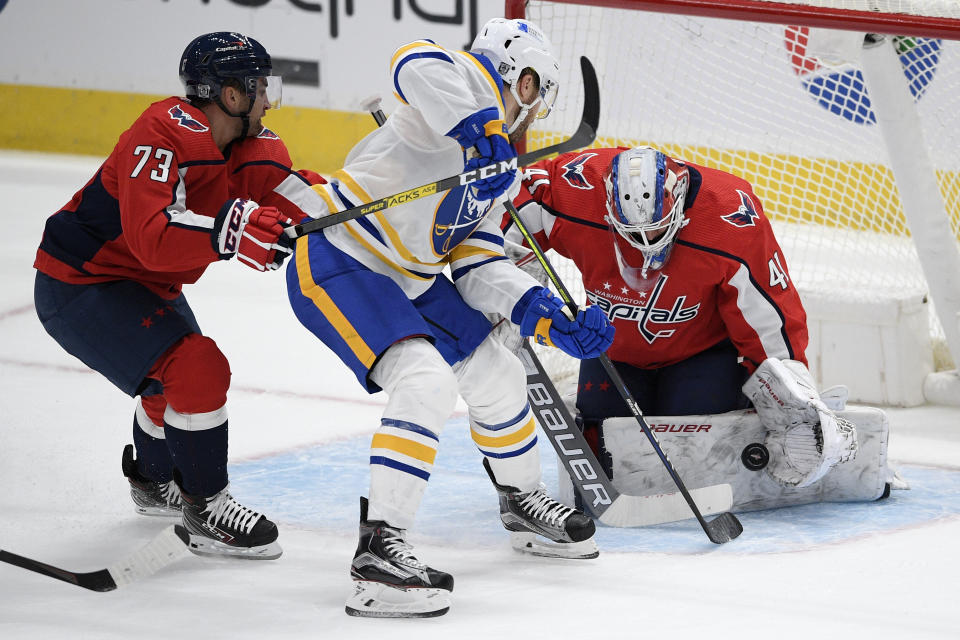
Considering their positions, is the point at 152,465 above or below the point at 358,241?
below

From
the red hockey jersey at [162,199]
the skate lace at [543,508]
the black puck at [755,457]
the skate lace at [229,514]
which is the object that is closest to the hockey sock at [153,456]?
the skate lace at [229,514]

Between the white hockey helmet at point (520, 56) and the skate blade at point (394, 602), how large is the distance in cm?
97

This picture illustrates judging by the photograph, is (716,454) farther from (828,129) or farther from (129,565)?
(828,129)

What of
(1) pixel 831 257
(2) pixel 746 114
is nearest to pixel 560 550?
(1) pixel 831 257

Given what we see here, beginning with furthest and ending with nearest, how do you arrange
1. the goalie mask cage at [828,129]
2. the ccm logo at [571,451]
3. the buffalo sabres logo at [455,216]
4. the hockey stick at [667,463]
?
the goalie mask cage at [828,129]
the ccm logo at [571,451]
the hockey stick at [667,463]
the buffalo sabres logo at [455,216]

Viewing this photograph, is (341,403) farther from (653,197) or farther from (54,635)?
(54,635)

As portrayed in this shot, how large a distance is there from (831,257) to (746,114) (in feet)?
2.50

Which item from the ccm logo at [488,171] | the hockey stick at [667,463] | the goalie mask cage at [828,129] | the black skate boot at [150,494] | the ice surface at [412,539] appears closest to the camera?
the ice surface at [412,539]

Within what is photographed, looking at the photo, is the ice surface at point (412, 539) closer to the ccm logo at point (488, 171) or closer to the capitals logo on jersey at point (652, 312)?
the capitals logo on jersey at point (652, 312)

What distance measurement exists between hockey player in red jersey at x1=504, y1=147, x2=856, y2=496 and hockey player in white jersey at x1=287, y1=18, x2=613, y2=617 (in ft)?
1.16

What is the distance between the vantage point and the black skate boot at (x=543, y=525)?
2.78 metres

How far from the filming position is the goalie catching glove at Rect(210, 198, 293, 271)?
2492 mm

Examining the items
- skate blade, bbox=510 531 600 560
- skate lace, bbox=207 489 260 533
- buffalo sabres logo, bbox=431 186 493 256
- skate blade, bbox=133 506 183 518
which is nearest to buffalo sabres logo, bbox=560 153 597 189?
buffalo sabres logo, bbox=431 186 493 256

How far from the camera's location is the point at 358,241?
2650 mm
